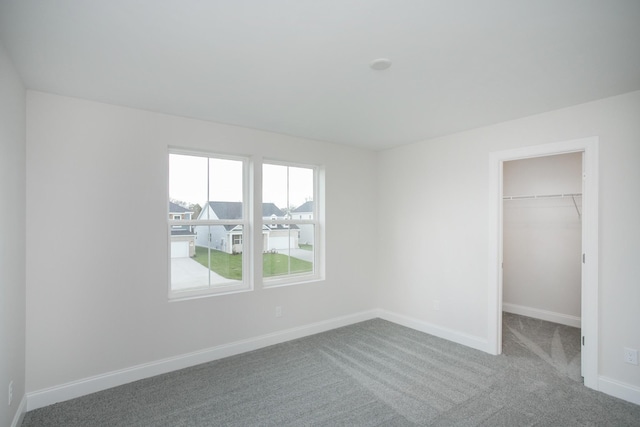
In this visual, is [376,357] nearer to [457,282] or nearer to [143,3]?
[457,282]

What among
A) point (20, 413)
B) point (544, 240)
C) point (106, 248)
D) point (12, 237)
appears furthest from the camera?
point (544, 240)

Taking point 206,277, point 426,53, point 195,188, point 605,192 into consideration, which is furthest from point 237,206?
point 605,192

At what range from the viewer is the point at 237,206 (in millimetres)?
3750

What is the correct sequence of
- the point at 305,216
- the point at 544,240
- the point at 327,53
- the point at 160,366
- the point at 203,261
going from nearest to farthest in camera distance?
the point at 327,53
the point at 160,366
the point at 203,261
the point at 305,216
the point at 544,240

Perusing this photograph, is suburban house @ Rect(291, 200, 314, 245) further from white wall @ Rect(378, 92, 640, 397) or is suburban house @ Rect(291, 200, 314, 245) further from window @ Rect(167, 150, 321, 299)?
white wall @ Rect(378, 92, 640, 397)

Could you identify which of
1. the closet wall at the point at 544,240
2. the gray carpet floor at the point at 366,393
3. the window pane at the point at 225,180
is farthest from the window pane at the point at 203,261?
the closet wall at the point at 544,240

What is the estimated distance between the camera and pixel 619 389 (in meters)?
2.65

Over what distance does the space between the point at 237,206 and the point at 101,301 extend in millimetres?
1574

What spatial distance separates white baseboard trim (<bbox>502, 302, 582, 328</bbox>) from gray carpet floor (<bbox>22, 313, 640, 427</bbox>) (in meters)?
0.81

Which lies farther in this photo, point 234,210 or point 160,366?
point 234,210

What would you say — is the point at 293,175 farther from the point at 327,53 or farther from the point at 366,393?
the point at 366,393

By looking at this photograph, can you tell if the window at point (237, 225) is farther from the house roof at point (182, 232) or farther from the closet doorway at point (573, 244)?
the closet doorway at point (573, 244)

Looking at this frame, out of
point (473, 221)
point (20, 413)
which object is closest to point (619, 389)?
point (473, 221)

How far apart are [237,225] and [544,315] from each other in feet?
14.5
